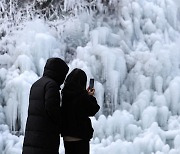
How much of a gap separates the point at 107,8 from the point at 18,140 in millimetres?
2874

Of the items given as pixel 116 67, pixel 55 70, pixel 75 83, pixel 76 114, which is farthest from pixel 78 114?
pixel 116 67

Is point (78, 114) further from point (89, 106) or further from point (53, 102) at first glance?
point (53, 102)

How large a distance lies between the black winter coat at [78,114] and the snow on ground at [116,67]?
2395 millimetres

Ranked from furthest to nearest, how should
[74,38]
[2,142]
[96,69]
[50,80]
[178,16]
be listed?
[178,16], [74,38], [96,69], [2,142], [50,80]


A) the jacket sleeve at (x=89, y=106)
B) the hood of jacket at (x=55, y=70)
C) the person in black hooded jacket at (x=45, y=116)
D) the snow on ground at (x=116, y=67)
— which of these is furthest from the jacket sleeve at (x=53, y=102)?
the snow on ground at (x=116, y=67)

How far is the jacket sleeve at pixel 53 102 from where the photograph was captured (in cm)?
319

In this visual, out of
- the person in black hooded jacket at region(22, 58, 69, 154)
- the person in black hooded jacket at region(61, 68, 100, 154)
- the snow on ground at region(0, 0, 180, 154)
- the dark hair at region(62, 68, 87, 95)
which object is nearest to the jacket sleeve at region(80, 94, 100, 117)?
the person in black hooded jacket at region(61, 68, 100, 154)

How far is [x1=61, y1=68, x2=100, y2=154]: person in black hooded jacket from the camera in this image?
3.37 metres

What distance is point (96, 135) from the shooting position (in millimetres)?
6000

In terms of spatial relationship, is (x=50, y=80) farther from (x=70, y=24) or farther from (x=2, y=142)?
(x=70, y=24)

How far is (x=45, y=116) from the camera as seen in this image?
10.6 feet

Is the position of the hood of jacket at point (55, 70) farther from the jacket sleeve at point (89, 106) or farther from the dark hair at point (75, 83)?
the jacket sleeve at point (89, 106)

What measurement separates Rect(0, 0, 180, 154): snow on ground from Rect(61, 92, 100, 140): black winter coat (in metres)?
2.39

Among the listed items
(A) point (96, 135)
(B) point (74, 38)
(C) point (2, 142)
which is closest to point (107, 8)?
(B) point (74, 38)
